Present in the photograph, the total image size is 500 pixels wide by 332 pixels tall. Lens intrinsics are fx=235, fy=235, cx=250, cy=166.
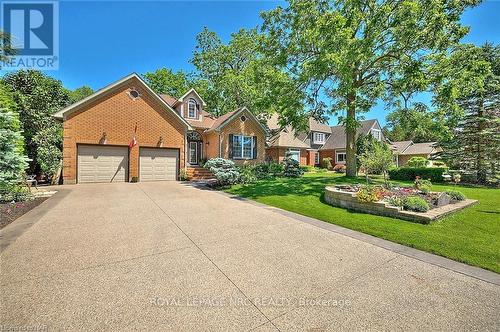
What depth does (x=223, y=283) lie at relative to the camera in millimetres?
3516

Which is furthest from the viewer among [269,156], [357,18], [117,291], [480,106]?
[269,156]

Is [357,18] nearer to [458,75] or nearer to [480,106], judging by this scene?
[458,75]

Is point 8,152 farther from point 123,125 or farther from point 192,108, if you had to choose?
point 192,108

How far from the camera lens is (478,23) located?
14.1 metres

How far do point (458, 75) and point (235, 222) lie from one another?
14.0m

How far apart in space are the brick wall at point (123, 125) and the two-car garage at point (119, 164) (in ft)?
1.11

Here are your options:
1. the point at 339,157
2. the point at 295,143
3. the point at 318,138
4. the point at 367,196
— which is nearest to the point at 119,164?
the point at 367,196

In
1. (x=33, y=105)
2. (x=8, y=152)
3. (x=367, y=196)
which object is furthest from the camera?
(x=33, y=105)

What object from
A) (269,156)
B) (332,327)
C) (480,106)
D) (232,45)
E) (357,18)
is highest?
(232,45)

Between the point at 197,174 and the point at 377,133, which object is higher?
the point at 377,133

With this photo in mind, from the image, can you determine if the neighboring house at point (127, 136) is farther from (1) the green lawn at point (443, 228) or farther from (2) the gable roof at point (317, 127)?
(2) the gable roof at point (317, 127)

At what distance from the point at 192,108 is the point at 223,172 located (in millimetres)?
10469

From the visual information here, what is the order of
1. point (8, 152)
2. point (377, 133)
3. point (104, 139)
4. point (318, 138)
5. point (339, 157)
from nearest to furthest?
point (8, 152), point (104, 139), point (339, 157), point (377, 133), point (318, 138)

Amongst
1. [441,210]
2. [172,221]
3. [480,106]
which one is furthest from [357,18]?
[172,221]
